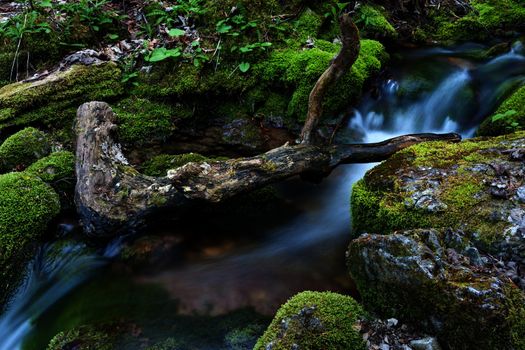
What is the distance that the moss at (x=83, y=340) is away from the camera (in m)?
3.43

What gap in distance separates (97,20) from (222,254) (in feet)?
16.5

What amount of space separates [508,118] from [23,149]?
6500 millimetres

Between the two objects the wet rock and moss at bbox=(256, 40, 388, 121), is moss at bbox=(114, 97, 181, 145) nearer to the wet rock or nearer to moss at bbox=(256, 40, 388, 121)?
the wet rock

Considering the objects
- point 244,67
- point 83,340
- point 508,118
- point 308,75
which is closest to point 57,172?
point 83,340

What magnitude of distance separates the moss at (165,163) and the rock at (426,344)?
359 cm

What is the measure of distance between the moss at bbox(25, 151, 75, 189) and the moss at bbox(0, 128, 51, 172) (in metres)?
0.25

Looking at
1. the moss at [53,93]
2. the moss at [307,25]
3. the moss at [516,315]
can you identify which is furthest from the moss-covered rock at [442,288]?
the moss at [53,93]

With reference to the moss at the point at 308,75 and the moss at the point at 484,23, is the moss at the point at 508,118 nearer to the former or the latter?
the moss at the point at 308,75

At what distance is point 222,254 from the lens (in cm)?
454

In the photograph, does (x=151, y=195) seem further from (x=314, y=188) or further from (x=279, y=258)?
(x=314, y=188)

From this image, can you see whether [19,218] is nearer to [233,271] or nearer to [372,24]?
[233,271]

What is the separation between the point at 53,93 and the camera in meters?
5.91

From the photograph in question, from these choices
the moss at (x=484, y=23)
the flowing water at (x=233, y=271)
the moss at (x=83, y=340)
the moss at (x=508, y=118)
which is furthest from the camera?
the moss at (x=484, y=23)

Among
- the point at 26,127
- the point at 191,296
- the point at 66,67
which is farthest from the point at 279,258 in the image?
the point at 66,67
